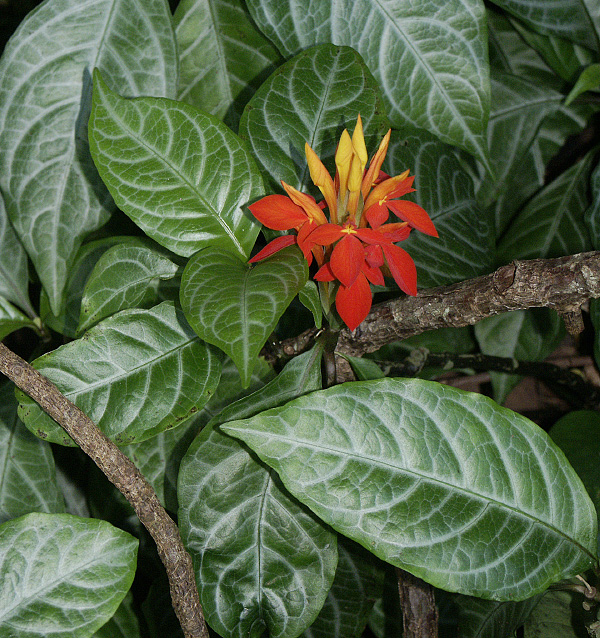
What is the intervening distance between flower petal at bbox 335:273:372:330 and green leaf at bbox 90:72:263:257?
0.14 m

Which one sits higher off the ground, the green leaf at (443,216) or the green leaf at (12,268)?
the green leaf at (12,268)

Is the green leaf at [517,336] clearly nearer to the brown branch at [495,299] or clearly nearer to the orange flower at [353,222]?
the brown branch at [495,299]

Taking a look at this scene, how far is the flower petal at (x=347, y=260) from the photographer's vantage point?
45cm

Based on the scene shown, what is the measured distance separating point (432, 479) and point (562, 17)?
28.6 inches

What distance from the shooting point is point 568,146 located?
1072 mm

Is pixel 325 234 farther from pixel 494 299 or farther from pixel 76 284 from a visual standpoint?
pixel 76 284

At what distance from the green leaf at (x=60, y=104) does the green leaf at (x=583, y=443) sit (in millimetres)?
680

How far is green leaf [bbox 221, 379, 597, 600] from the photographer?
18.1 inches

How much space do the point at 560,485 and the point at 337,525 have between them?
0.68ft

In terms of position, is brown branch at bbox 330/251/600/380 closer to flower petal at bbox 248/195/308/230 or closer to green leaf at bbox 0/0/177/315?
flower petal at bbox 248/195/308/230

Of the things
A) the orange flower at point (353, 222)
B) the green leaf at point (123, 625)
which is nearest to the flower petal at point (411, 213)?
the orange flower at point (353, 222)

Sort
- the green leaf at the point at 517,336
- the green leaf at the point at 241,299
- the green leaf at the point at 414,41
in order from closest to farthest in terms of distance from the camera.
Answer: the green leaf at the point at 241,299
the green leaf at the point at 414,41
the green leaf at the point at 517,336

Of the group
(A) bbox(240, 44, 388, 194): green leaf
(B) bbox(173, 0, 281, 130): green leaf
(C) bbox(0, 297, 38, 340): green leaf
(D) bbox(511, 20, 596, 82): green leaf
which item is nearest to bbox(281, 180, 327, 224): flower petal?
(A) bbox(240, 44, 388, 194): green leaf

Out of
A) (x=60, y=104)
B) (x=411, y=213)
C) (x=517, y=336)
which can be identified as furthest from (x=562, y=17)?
(x=60, y=104)
